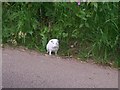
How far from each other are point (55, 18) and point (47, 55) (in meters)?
0.88

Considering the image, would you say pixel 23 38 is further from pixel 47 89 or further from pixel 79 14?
pixel 47 89

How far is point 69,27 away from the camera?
6.44 meters

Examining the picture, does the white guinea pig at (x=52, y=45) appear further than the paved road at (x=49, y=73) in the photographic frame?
Yes

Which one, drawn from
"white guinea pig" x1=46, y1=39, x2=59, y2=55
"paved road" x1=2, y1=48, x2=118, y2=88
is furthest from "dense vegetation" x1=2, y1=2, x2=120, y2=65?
"paved road" x1=2, y1=48, x2=118, y2=88

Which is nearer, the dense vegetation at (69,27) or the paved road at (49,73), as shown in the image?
the paved road at (49,73)

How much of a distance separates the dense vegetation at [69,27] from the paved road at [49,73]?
0.32 meters

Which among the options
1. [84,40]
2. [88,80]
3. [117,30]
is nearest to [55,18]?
[84,40]

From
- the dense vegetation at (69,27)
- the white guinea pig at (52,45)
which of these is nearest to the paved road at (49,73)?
the white guinea pig at (52,45)

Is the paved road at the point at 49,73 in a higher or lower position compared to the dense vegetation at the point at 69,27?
lower

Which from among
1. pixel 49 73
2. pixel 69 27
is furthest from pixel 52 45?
pixel 49 73

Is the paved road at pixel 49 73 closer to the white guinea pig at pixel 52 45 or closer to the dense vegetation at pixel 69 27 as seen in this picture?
the white guinea pig at pixel 52 45

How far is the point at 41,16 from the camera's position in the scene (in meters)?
6.86

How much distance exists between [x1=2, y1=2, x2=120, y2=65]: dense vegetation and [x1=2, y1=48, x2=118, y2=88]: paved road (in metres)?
0.32

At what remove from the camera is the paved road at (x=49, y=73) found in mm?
5013
